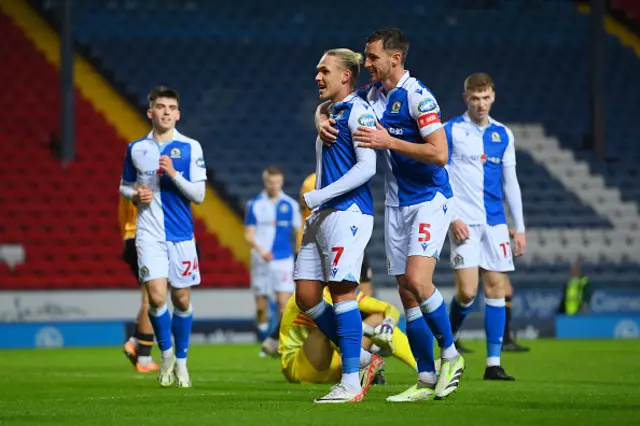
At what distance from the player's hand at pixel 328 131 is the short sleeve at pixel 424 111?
0.45 m

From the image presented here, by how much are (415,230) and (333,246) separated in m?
0.52

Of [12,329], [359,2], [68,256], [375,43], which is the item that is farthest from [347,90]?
Answer: [359,2]

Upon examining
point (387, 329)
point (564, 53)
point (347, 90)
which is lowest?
point (387, 329)

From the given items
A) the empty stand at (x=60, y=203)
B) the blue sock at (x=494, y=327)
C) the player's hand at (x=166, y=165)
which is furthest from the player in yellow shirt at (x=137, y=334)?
the empty stand at (x=60, y=203)

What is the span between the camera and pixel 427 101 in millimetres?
6770

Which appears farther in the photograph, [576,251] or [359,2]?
[359,2]

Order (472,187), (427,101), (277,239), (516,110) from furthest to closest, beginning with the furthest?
(516,110) < (277,239) < (472,187) < (427,101)

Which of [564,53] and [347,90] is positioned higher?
[564,53]

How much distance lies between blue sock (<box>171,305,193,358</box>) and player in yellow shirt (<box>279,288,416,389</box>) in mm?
696

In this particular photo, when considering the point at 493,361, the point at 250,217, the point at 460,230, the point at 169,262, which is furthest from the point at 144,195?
the point at 250,217

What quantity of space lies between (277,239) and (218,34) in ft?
31.7

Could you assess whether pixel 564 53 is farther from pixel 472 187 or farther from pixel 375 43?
pixel 375 43

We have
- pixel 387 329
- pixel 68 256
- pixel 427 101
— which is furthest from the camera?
pixel 68 256

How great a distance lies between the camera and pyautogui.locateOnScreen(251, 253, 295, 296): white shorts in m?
15.6
